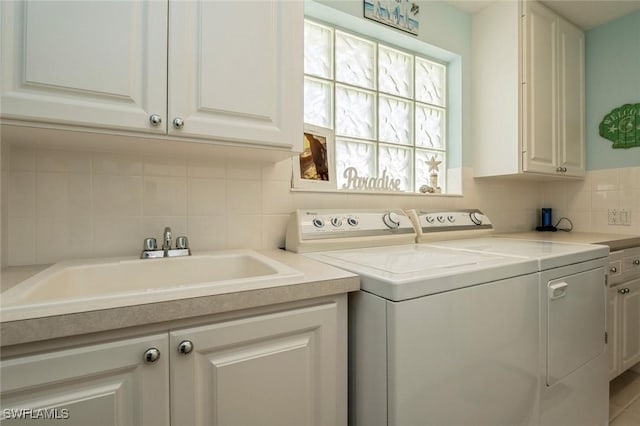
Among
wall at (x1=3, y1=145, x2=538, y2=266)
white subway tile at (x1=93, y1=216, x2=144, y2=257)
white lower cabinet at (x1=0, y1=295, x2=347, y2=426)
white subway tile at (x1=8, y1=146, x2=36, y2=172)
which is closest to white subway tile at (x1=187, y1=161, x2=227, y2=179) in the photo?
wall at (x1=3, y1=145, x2=538, y2=266)

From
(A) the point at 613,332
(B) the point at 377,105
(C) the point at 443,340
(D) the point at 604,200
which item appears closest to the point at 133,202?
(C) the point at 443,340

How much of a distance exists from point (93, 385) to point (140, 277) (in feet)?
1.68

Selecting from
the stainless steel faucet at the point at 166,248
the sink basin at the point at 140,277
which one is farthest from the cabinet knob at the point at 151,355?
the stainless steel faucet at the point at 166,248

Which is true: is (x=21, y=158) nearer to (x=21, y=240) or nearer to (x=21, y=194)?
(x=21, y=194)

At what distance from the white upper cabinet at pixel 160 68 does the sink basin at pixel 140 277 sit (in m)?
0.44

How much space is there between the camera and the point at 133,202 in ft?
3.92

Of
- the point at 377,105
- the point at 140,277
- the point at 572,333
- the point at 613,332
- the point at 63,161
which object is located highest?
the point at 377,105

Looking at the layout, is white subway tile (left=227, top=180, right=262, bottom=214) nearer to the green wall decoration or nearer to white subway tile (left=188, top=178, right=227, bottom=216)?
white subway tile (left=188, top=178, right=227, bottom=216)

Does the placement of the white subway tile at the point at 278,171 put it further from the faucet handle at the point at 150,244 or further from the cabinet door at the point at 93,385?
the cabinet door at the point at 93,385

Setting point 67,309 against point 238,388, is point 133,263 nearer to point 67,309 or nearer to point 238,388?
point 67,309

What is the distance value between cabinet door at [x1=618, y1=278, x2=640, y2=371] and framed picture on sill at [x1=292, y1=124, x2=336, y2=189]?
5.87ft

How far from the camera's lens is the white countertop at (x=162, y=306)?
1.84ft

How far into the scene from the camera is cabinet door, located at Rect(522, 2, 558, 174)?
1.92 m

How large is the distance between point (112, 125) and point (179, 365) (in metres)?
0.69
